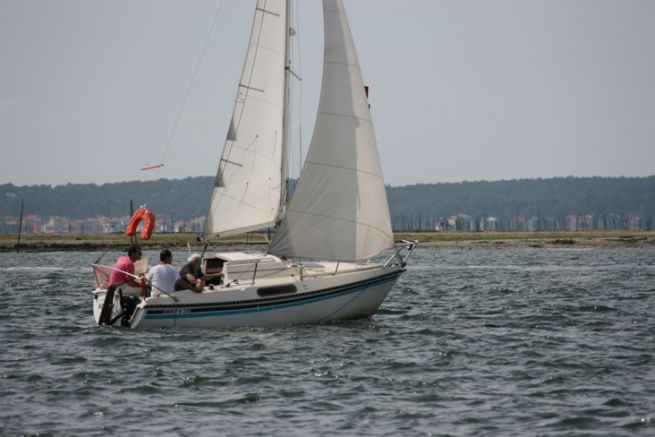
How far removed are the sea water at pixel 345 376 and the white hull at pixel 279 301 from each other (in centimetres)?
45

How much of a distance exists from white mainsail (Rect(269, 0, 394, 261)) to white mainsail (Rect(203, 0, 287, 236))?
188 cm

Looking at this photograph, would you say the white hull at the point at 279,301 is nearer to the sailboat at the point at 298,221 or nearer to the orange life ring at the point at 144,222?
the sailboat at the point at 298,221

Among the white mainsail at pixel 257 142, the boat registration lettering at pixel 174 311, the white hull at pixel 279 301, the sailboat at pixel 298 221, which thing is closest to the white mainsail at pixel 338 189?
the sailboat at pixel 298 221

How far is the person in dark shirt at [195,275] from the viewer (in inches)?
1038

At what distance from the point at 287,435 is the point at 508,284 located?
1427 inches

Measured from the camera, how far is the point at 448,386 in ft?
63.2

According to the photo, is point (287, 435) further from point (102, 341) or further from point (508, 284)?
point (508, 284)

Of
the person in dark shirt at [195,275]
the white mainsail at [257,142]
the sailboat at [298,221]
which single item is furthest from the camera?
the white mainsail at [257,142]

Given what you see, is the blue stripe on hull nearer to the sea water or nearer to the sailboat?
the sailboat

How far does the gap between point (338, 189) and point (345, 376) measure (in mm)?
8514

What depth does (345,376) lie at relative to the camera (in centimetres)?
2034

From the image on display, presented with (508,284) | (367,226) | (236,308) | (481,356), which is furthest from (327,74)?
(508,284)

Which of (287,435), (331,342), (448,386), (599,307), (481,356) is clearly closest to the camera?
(287,435)

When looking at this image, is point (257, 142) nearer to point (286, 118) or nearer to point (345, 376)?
point (286, 118)
